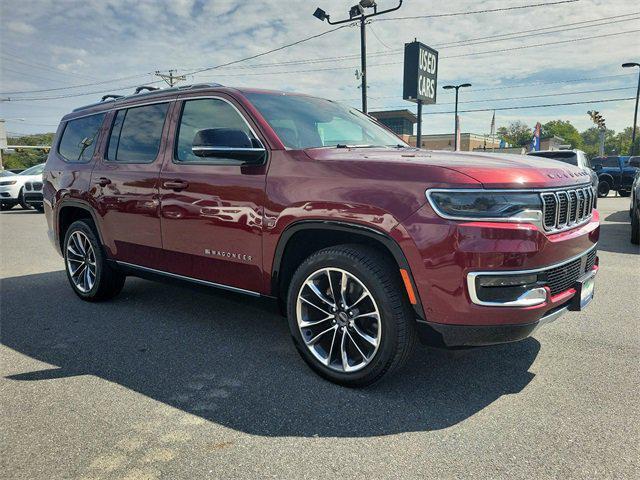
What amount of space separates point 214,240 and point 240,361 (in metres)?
0.88

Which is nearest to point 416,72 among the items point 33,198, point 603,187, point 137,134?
point 603,187

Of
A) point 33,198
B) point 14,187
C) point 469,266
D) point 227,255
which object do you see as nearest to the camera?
point 469,266

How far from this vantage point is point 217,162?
3.58m

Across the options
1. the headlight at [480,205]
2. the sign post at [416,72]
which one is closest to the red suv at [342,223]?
the headlight at [480,205]

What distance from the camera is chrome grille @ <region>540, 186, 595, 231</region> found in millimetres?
2682

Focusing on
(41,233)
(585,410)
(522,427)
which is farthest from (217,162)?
(41,233)

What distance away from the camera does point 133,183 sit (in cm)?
420

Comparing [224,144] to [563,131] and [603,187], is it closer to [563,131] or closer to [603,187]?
[603,187]

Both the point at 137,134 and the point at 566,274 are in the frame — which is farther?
the point at 137,134

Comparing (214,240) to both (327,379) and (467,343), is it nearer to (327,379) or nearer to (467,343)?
(327,379)

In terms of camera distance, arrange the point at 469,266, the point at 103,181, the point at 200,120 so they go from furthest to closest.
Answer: the point at 103,181 < the point at 200,120 < the point at 469,266

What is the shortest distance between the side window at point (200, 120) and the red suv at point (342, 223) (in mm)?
12

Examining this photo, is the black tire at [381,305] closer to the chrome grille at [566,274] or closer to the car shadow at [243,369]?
the car shadow at [243,369]

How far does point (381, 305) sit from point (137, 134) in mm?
2830
